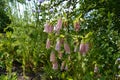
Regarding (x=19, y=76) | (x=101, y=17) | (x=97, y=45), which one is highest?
(x=101, y=17)

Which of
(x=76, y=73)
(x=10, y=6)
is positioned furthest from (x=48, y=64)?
(x=10, y=6)

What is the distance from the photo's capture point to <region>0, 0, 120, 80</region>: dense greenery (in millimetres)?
4434

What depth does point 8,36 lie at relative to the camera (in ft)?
18.4

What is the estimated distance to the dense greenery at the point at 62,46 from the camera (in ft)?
14.5

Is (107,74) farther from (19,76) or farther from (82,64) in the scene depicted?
(19,76)

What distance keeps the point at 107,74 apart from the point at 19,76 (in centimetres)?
126

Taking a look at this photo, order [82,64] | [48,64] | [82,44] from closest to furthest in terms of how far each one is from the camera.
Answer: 1. [82,44]
2. [82,64]
3. [48,64]

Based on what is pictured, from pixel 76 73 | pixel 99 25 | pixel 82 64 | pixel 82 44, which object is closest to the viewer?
pixel 82 44

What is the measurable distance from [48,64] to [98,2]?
125cm

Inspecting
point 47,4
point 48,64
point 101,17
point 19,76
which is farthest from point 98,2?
point 19,76

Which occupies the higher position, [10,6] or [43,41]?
[10,6]

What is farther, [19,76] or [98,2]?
[98,2]

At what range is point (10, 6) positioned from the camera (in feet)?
20.2

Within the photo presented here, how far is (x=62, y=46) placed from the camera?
13.7 feet
